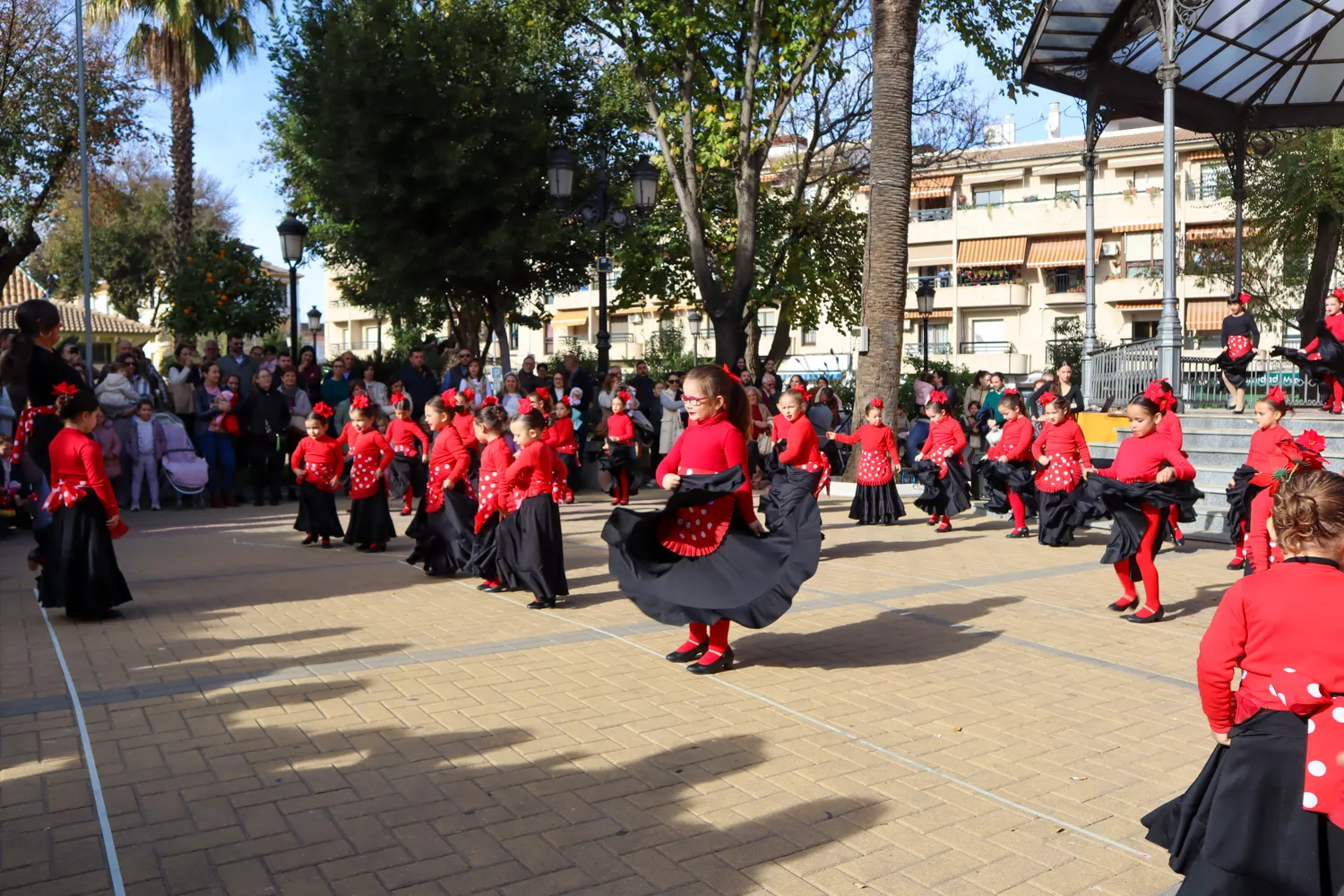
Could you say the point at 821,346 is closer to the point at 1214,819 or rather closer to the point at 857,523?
the point at 857,523

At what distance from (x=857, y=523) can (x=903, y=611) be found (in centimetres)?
566

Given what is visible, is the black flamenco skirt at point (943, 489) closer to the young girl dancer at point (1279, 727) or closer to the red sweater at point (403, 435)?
the red sweater at point (403, 435)

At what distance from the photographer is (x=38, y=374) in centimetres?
822

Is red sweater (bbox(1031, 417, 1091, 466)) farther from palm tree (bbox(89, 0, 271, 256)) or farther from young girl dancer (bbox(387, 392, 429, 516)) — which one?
palm tree (bbox(89, 0, 271, 256))

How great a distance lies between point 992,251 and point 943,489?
1601 inches

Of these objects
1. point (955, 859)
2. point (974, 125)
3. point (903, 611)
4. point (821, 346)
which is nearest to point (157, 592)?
point (903, 611)

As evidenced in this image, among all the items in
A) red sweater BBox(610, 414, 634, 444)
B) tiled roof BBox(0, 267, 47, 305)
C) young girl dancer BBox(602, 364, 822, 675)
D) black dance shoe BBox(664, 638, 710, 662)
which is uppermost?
tiled roof BBox(0, 267, 47, 305)

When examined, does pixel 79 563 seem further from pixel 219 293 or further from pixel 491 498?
pixel 219 293

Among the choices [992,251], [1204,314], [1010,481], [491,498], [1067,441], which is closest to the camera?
[491,498]

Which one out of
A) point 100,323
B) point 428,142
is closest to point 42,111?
point 428,142

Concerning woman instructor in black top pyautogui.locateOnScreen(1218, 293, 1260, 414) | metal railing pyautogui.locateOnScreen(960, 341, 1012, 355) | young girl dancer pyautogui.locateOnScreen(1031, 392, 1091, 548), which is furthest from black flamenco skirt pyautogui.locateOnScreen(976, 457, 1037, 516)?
metal railing pyautogui.locateOnScreen(960, 341, 1012, 355)

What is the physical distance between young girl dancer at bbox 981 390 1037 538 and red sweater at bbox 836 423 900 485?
1.24 meters

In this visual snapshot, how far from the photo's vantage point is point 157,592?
935 centimetres

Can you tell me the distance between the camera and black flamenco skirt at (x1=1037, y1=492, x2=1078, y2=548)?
12.4m
